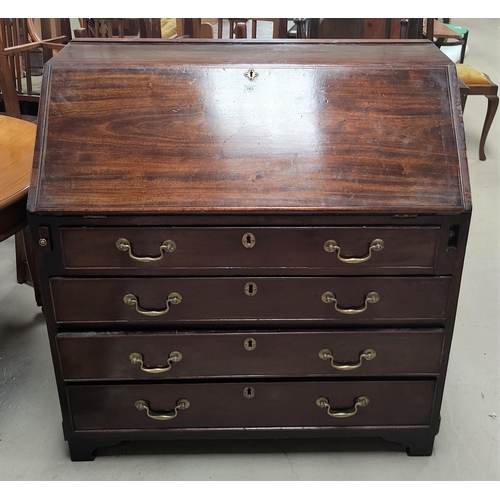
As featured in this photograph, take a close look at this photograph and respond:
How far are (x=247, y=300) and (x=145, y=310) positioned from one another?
0.26 metres

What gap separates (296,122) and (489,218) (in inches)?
79.3

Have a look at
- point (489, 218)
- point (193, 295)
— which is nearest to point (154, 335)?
point (193, 295)

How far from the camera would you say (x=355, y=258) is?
133cm

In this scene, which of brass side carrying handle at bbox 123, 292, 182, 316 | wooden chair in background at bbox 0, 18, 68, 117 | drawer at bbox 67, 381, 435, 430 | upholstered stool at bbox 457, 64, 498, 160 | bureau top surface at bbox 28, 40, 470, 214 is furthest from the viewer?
upholstered stool at bbox 457, 64, 498, 160

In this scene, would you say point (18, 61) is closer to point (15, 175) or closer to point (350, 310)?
point (15, 175)

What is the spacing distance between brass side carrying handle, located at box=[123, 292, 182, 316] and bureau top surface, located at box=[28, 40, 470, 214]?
237 millimetres

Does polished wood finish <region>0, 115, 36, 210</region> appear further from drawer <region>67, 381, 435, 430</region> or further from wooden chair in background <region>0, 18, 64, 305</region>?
drawer <region>67, 381, 435, 430</region>

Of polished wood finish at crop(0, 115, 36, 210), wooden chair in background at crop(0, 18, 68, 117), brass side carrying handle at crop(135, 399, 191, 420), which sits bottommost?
brass side carrying handle at crop(135, 399, 191, 420)

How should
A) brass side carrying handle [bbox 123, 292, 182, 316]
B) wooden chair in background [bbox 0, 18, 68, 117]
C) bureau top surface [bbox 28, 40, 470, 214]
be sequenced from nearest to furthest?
1. bureau top surface [bbox 28, 40, 470, 214]
2. brass side carrying handle [bbox 123, 292, 182, 316]
3. wooden chair in background [bbox 0, 18, 68, 117]

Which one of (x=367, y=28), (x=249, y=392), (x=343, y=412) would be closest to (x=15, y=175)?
(x=249, y=392)

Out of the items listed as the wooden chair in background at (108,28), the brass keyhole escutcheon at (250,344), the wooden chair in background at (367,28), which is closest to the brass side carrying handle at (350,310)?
the brass keyhole escutcheon at (250,344)

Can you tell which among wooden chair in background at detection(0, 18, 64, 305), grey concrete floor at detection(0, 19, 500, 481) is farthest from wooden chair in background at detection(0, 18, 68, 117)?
grey concrete floor at detection(0, 19, 500, 481)

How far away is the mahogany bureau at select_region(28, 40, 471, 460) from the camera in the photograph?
51.0 inches

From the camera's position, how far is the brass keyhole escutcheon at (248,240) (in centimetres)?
131
